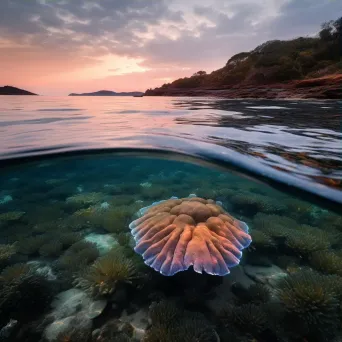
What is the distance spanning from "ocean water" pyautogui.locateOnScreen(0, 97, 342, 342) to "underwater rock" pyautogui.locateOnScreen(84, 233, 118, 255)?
0.20 ft

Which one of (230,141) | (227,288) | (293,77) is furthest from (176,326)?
(293,77)

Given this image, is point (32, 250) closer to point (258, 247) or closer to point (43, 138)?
point (43, 138)

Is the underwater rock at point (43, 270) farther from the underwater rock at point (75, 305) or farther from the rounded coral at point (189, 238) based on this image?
the rounded coral at point (189, 238)

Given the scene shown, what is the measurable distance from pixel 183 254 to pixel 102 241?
3.55 m

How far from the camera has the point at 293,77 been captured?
85.2ft

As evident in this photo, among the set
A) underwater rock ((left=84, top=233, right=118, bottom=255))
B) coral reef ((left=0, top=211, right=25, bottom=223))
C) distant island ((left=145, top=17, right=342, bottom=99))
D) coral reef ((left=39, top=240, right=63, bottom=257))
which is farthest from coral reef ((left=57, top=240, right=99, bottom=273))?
distant island ((left=145, top=17, right=342, bottom=99))

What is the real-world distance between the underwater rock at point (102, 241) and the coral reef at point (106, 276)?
130 cm

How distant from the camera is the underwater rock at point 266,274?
15.7 feet

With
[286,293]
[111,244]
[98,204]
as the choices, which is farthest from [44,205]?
[286,293]

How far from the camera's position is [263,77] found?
2802 cm

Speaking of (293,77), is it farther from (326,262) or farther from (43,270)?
(43,270)

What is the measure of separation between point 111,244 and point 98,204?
3421 mm

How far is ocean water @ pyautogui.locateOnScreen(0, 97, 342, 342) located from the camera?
11.9 feet

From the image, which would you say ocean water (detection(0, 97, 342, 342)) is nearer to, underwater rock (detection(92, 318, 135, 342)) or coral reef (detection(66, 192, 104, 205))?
underwater rock (detection(92, 318, 135, 342))
